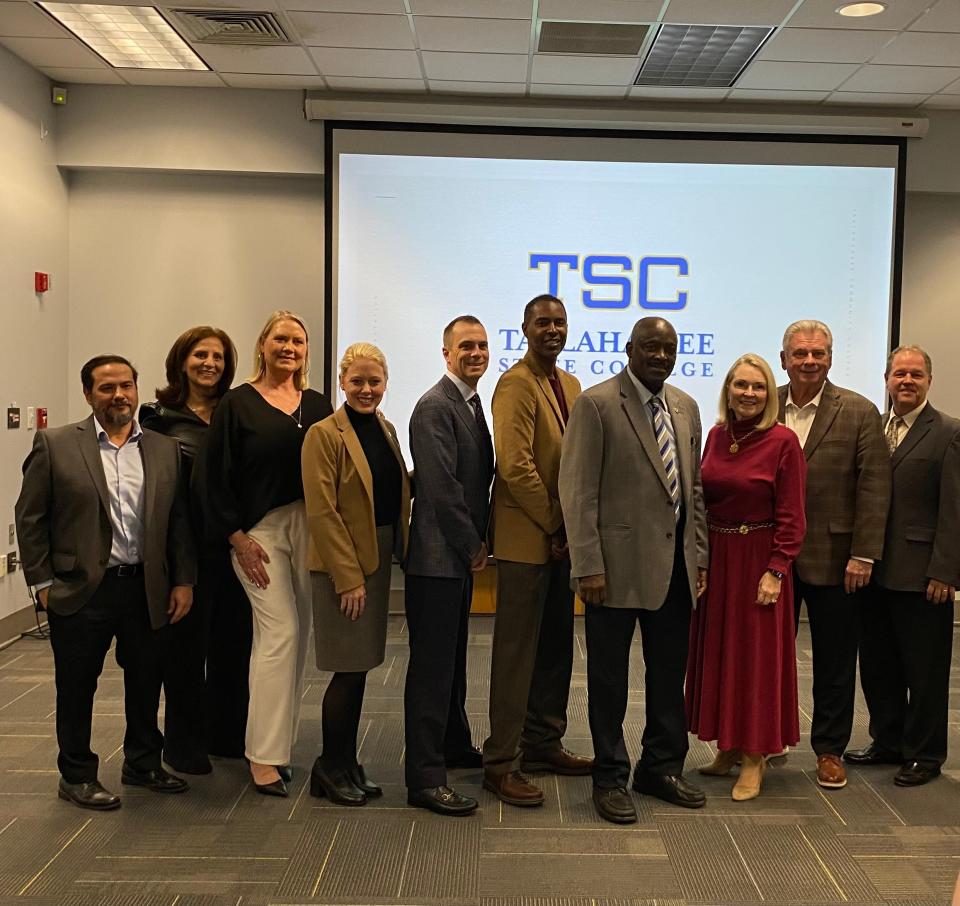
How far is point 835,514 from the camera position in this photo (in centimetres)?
357

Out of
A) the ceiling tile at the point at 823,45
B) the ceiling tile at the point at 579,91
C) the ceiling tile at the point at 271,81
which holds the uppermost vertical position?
the ceiling tile at the point at 823,45

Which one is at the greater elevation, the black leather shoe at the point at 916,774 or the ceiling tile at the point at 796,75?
the ceiling tile at the point at 796,75

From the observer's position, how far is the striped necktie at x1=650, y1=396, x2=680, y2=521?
3.25 metres

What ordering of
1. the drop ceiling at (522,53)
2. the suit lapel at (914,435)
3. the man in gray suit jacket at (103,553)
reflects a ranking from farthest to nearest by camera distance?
1. the drop ceiling at (522,53)
2. the suit lapel at (914,435)
3. the man in gray suit jacket at (103,553)

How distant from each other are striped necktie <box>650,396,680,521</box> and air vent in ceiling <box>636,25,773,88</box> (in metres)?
2.76

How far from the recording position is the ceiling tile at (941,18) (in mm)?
4719

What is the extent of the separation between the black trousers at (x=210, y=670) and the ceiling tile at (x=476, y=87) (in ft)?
11.8

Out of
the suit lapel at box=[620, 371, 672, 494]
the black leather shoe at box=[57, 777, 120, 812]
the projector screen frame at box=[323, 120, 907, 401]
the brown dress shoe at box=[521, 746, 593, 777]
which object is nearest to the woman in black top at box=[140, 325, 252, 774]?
the black leather shoe at box=[57, 777, 120, 812]

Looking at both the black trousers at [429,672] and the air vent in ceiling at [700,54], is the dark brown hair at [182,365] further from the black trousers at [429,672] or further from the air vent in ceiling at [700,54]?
the air vent in ceiling at [700,54]

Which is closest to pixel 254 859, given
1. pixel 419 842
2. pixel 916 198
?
pixel 419 842

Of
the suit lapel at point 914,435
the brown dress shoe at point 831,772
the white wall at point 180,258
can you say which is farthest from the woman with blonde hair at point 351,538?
the white wall at point 180,258

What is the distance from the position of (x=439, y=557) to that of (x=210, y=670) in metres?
1.10

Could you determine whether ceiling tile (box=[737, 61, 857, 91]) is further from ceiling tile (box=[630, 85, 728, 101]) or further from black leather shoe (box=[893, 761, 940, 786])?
black leather shoe (box=[893, 761, 940, 786])

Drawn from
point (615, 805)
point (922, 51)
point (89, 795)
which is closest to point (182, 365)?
point (89, 795)
